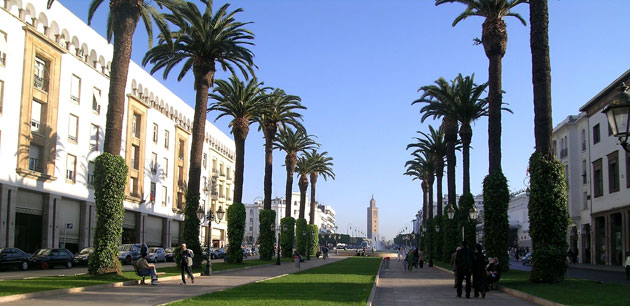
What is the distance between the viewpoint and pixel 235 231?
1773 inches

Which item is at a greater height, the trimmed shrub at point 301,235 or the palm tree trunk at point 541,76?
the palm tree trunk at point 541,76

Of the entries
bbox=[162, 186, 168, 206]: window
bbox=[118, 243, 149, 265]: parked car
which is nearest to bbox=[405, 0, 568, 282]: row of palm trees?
bbox=[118, 243, 149, 265]: parked car

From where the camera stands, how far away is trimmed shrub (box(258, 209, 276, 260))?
177 feet

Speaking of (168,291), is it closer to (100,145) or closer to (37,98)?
(37,98)

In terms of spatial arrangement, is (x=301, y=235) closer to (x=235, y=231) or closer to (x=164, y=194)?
(x=164, y=194)

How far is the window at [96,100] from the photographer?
52000 mm

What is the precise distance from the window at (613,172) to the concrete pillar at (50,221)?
4335cm

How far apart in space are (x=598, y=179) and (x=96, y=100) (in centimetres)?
4430

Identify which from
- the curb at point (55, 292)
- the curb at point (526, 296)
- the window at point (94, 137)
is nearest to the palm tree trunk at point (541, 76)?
the curb at point (526, 296)

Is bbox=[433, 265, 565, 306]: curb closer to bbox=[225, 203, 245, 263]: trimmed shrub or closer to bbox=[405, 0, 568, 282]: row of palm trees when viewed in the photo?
bbox=[405, 0, 568, 282]: row of palm trees

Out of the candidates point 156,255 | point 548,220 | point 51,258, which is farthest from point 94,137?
point 548,220

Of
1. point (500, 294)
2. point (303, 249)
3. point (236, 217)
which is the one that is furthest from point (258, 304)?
point (303, 249)

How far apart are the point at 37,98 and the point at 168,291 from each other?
89.2 feet

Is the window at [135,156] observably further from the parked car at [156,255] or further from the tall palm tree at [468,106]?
the tall palm tree at [468,106]
